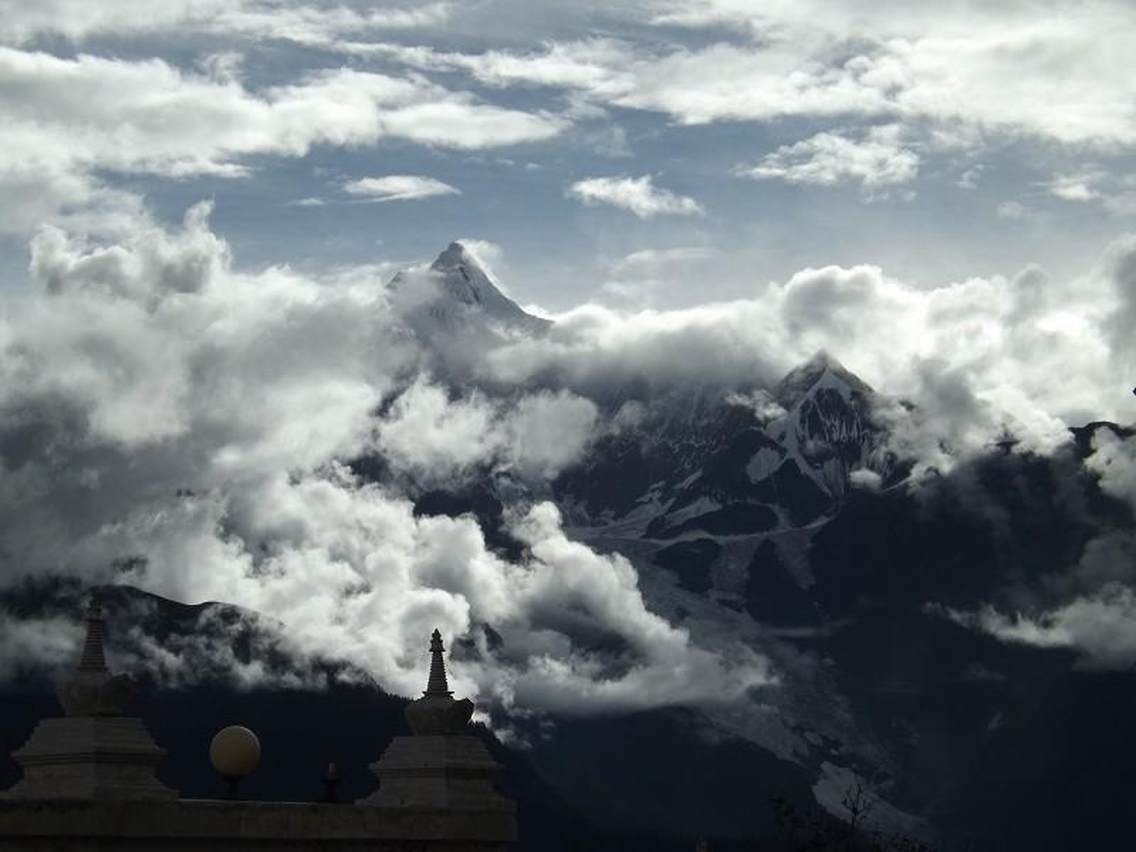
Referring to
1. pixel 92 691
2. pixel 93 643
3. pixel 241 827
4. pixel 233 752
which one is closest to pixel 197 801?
pixel 241 827

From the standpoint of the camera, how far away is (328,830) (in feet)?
236

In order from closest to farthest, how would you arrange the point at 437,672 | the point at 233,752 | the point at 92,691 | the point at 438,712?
1. the point at 233,752
2. the point at 92,691
3. the point at 438,712
4. the point at 437,672

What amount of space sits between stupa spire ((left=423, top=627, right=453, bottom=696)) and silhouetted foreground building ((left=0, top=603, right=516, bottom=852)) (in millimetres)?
73

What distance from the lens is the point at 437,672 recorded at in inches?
3233

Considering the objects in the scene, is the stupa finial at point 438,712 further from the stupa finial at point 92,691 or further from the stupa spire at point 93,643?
the stupa spire at point 93,643

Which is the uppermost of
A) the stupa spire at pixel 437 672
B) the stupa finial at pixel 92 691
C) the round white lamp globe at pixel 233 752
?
the stupa finial at pixel 92 691

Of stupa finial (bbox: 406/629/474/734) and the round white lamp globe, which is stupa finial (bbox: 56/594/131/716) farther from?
stupa finial (bbox: 406/629/474/734)

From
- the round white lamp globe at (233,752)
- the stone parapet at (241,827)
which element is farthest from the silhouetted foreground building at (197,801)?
the round white lamp globe at (233,752)

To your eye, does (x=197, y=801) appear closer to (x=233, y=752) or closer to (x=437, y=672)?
(x=233, y=752)

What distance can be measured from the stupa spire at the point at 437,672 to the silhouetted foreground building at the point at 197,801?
7 cm

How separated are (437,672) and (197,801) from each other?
14609mm

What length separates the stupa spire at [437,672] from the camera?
264 ft

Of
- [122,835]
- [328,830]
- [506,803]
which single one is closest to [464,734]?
[506,803]

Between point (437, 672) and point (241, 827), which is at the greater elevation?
point (241, 827)
